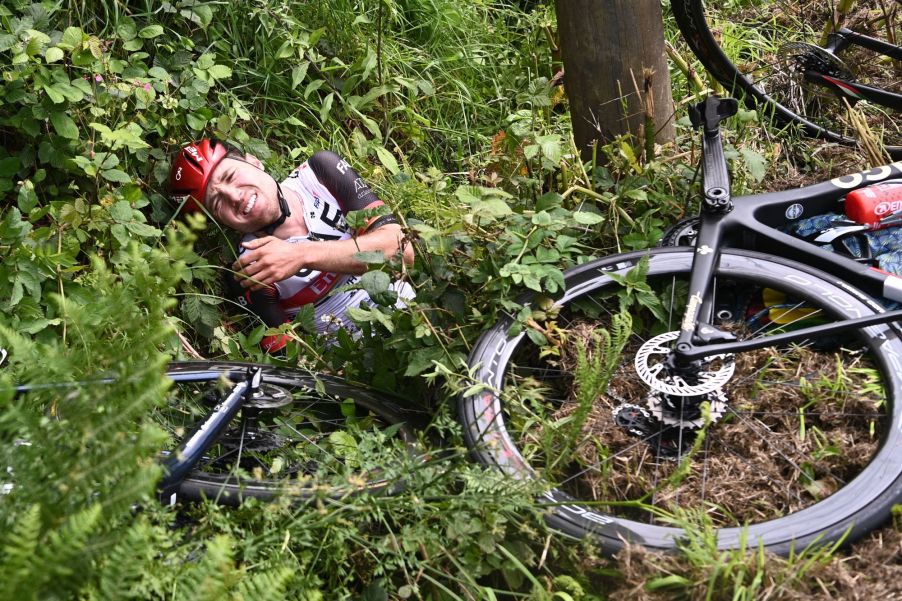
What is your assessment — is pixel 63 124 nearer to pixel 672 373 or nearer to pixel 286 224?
pixel 286 224

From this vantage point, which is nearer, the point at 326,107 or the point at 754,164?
the point at 754,164

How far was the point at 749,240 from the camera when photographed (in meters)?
2.79

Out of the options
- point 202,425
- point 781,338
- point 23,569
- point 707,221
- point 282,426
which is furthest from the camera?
point 282,426

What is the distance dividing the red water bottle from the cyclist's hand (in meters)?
2.06

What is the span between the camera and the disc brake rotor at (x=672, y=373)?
7.93 ft

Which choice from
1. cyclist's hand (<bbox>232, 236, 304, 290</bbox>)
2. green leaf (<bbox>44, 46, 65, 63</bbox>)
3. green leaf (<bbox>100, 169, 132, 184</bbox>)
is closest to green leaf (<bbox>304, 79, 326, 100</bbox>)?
cyclist's hand (<bbox>232, 236, 304, 290</bbox>)

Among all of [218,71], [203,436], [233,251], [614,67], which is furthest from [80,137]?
[614,67]

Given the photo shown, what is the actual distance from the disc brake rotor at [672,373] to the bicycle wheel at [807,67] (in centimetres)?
168

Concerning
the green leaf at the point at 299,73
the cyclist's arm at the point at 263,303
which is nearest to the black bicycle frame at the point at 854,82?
the green leaf at the point at 299,73

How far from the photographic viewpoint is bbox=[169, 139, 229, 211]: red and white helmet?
3.76 meters

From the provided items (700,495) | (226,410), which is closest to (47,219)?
(226,410)

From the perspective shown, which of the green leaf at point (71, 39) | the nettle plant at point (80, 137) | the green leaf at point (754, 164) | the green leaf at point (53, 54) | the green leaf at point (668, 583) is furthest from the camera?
the green leaf at point (71, 39)

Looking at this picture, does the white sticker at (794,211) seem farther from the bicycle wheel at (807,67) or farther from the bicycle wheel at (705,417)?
the bicycle wheel at (807,67)

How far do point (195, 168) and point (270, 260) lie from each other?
55 centimetres
